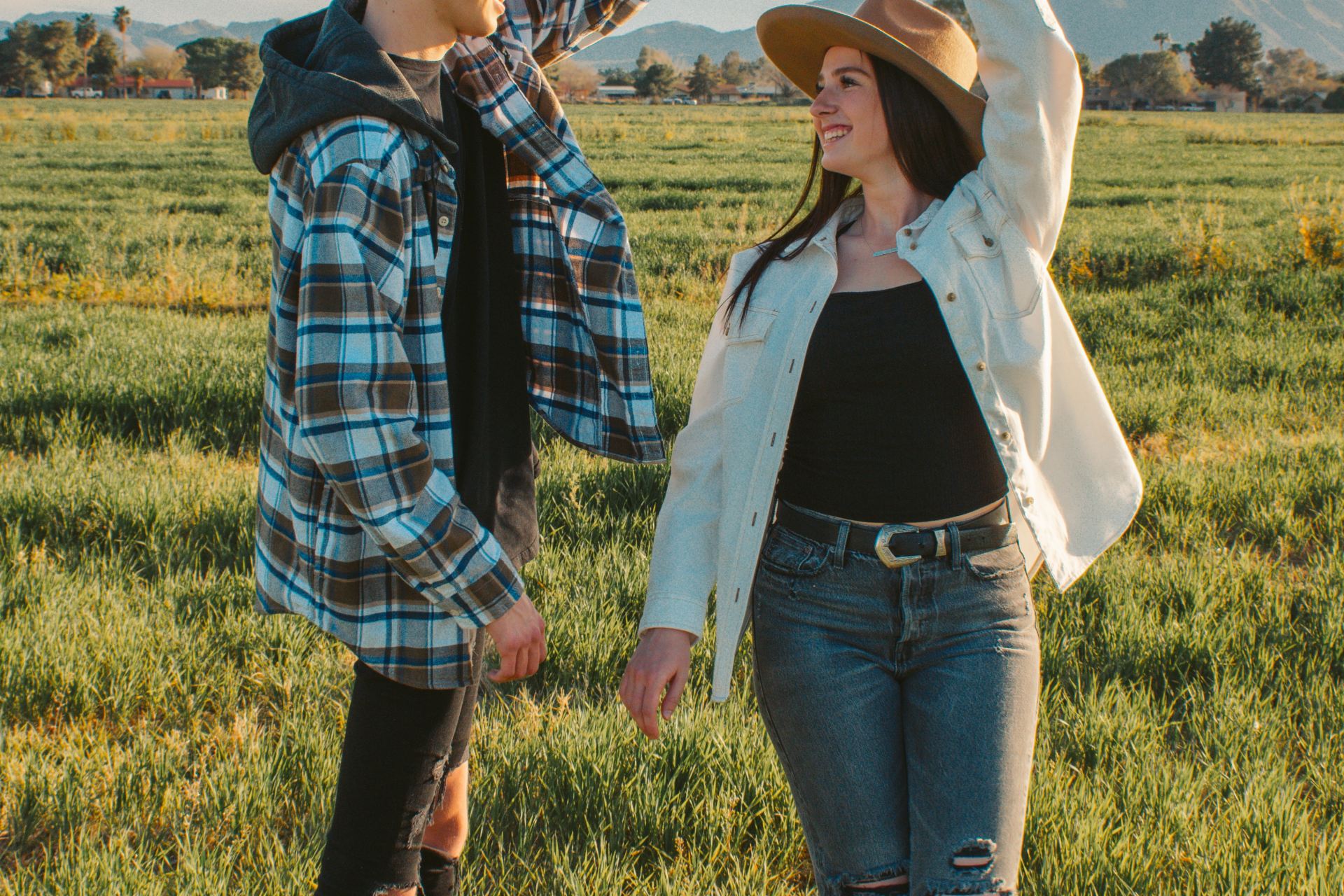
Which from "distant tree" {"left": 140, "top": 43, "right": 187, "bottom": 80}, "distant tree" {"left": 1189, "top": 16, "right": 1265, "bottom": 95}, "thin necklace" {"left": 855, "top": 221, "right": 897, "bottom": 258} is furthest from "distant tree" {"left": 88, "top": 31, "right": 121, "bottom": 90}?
"thin necklace" {"left": 855, "top": 221, "right": 897, "bottom": 258}

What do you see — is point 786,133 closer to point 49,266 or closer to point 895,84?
point 49,266

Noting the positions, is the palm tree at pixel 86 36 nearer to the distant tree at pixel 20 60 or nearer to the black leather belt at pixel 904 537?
the distant tree at pixel 20 60

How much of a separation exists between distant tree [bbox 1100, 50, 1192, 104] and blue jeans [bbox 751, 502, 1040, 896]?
10853 centimetres

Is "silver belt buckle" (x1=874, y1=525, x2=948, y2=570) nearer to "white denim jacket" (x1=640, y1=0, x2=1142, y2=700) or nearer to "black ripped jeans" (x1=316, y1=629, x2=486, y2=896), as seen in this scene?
"white denim jacket" (x1=640, y1=0, x2=1142, y2=700)

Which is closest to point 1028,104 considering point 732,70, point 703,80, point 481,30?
point 481,30

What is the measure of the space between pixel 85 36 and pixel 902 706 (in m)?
126

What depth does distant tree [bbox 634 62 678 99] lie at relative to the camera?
4316 inches

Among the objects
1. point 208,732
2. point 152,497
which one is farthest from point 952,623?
point 152,497

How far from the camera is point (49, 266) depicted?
39.0 ft

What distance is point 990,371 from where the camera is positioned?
1897 millimetres

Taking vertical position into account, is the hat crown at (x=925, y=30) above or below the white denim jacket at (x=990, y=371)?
above

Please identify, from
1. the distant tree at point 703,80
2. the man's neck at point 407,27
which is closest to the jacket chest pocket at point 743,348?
the man's neck at point 407,27

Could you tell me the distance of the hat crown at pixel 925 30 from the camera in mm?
1984

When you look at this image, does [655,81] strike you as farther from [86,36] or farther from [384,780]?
[384,780]
